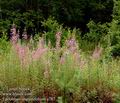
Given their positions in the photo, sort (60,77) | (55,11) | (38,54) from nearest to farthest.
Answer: (60,77), (38,54), (55,11)

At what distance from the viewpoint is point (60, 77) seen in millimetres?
7320

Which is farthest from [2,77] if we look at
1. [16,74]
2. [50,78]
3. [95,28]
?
[95,28]

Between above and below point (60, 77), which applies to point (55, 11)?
above

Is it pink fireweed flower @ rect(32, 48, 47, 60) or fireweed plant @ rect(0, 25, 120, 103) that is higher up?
pink fireweed flower @ rect(32, 48, 47, 60)

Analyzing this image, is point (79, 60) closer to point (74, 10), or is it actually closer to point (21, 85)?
point (21, 85)

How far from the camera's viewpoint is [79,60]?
311 inches

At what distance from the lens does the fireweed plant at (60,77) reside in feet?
23.9

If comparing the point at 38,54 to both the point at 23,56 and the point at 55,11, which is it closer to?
the point at 23,56

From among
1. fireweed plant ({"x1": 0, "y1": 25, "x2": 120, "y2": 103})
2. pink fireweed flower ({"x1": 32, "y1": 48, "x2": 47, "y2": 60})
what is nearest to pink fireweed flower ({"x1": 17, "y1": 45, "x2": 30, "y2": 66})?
fireweed plant ({"x1": 0, "y1": 25, "x2": 120, "y2": 103})

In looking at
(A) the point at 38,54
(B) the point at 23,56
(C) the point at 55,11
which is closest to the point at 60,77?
(A) the point at 38,54

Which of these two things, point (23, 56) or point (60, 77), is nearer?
point (60, 77)

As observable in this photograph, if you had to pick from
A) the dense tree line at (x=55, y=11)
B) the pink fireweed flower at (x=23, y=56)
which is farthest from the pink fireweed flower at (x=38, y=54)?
the dense tree line at (x=55, y=11)

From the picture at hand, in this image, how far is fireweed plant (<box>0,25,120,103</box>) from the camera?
730 centimetres

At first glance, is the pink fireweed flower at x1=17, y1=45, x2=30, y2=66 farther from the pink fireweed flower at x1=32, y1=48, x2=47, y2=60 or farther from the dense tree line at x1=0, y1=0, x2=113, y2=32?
the dense tree line at x1=0, y1=0, x2=113, y2=32
